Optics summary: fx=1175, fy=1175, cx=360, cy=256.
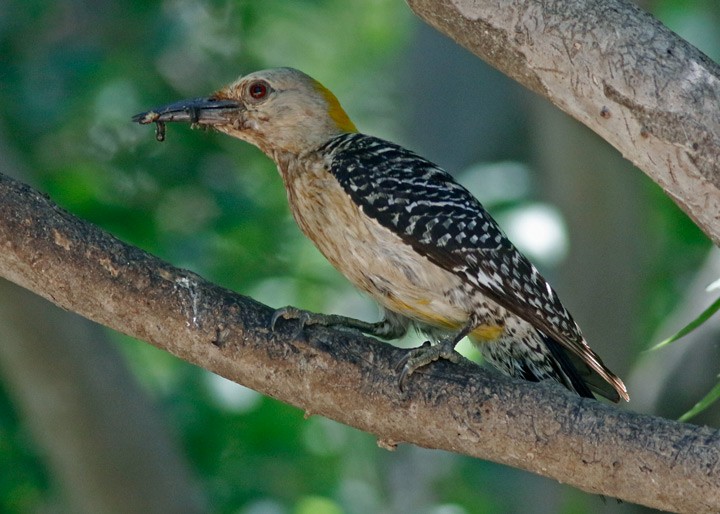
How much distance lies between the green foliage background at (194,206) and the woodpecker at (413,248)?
247cm

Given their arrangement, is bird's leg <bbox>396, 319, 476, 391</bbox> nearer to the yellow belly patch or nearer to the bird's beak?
the yellow belly patch

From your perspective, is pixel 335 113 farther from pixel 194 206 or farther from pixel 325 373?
pixel 194 206

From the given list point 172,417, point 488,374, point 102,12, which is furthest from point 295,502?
point 488,374

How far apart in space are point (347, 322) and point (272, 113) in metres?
1.14

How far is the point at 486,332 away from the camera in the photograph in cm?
508

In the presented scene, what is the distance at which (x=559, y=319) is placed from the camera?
4910 mm

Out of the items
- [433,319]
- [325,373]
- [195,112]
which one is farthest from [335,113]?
[325,373]

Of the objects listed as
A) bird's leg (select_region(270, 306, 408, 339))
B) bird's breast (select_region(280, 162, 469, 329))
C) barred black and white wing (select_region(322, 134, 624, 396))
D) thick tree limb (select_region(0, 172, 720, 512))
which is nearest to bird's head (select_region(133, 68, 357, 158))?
Answer: barred black and white wing (select_region(322, 134, 624, 396))

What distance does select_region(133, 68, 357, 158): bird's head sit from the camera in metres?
5.56

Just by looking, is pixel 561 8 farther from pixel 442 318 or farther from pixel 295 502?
pixel 295 502

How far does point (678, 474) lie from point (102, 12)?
671 cm

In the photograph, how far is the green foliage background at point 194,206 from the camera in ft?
26.6

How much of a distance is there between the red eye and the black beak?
9 centimetres

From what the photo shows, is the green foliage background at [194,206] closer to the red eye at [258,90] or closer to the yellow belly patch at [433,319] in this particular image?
the red eye at [258,90]
